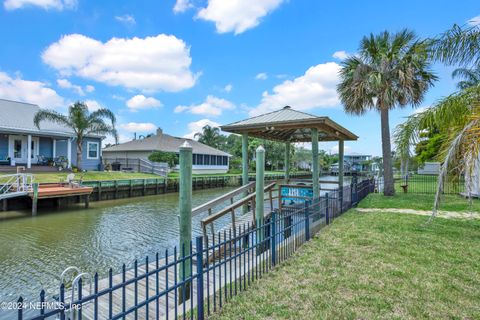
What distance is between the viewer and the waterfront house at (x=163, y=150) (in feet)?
111

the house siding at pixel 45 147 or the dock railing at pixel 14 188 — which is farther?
the house siding at pixel 45 147

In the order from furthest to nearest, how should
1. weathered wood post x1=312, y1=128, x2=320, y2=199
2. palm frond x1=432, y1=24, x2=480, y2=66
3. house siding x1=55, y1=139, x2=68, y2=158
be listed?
1. house siding x1=55, y1=139, x2=68, y2=158
2. weathered wood post x1=312, y1=128, x2=320, y2=199
3. palm frond x1=432, y1=24, x2=480, y2=66

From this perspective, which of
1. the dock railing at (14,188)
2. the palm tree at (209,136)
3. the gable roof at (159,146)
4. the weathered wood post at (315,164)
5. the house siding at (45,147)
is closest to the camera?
the weathered wood post at (315,164)

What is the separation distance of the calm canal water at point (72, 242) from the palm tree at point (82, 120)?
1019cm

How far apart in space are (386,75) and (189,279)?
14747mm

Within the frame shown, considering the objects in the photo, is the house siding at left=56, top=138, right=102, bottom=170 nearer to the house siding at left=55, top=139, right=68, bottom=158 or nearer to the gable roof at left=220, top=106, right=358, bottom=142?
the house siding at left=55, top=139, right=68, bottom=158

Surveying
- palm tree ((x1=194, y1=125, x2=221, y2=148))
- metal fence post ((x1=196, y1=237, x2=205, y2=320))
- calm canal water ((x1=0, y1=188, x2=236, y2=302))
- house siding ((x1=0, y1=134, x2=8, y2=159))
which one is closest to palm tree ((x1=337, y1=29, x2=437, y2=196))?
calm canal water ((x1=0, y1=188, x2=236, y2=302))

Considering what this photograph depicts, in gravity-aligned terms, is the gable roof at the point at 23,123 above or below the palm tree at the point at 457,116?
above

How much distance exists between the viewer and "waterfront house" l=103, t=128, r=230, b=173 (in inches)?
1326

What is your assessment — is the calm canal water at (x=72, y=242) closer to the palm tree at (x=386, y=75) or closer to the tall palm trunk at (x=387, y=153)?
the palm tree at (x=386, y=75)

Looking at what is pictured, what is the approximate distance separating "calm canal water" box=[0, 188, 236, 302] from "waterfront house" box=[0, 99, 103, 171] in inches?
398

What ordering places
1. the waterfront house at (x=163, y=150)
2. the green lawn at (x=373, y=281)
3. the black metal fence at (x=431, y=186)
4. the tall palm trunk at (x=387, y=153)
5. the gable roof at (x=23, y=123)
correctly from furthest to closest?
the waterfront house at (x=163, y=150) → the gable roof at (x=23, y=123) → the tall palm trunk at (x=387, y=153) → the black metal fence at (x=431, y=186) → the green lawn at (x=373, y=281)

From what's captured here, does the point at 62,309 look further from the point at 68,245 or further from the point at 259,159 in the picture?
the point at 68,245

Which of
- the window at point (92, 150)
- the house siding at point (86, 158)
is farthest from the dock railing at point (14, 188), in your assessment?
the window at point (92, 150)
